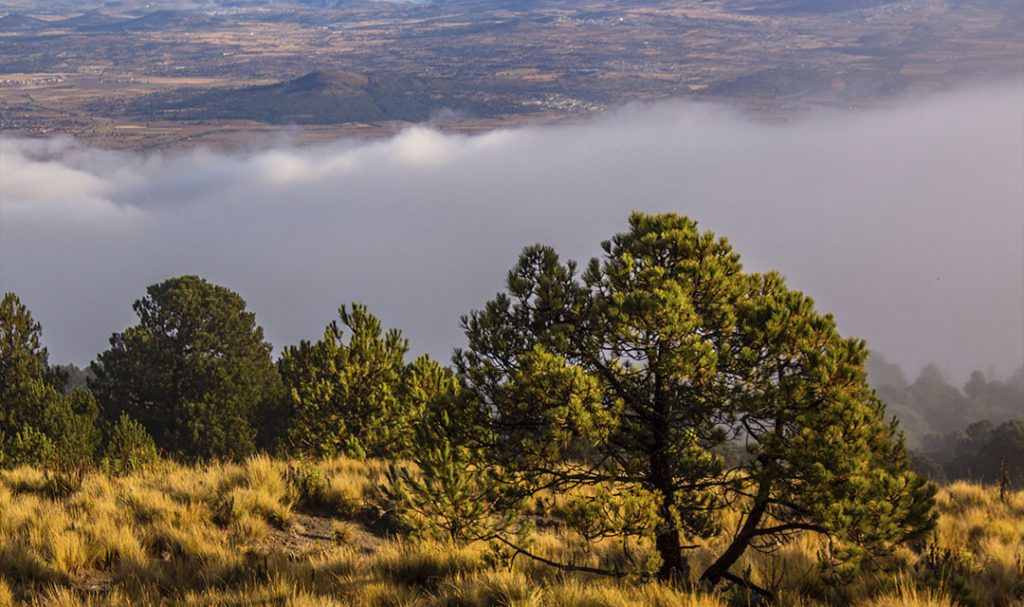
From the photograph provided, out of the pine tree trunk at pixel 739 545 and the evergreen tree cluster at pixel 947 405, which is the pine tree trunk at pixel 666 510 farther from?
the evergreen tree cluster at pixel 947 405

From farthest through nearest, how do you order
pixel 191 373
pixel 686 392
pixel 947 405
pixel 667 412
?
pixel 947 405, pixel 191 373, pixel 667 412, pixel 686 392

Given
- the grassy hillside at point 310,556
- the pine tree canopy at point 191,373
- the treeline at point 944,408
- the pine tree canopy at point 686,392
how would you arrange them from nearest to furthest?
1. the pine tree canopy at point 686,392
2. the grassy hillside at point 310,556
3. the pine tree canopy at point 191,373
4. the treeline at point 944,408

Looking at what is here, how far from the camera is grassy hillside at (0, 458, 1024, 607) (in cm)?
624

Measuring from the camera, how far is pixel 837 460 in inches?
236

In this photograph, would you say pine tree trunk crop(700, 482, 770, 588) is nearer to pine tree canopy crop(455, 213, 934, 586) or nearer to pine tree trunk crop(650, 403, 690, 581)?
pine tree canopy crop(455, 213, 934, 586)

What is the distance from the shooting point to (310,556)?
25.1ft

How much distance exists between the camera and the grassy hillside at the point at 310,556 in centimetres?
624

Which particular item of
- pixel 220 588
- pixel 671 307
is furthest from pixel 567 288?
pixel 220 588

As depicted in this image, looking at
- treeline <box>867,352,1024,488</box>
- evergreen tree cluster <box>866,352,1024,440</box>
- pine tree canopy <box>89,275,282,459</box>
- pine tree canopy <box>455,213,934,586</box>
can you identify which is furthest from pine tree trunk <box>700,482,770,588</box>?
evergreen tree cluster <box>866,352,1024,440</box>

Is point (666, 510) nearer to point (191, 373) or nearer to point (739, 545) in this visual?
point (739, 545)

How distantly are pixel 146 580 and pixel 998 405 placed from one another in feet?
452

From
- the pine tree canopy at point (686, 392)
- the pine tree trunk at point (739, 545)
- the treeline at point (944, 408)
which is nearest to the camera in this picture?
the pine tree canopy at point (686, 392)

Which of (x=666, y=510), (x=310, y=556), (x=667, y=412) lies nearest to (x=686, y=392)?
(x=667, y=412)

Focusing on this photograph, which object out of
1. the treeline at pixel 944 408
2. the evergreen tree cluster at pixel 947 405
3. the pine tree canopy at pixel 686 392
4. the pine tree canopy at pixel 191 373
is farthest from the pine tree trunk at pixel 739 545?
the evergreen tree cluster at pixel 947 405
